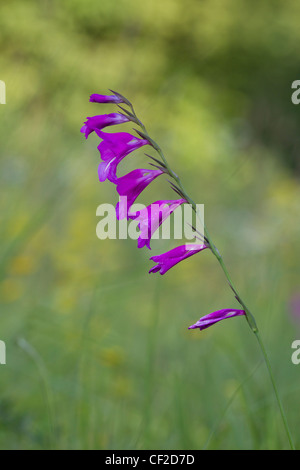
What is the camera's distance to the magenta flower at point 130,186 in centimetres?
59

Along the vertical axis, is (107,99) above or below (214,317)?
above

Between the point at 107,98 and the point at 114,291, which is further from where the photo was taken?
the point at 114,291

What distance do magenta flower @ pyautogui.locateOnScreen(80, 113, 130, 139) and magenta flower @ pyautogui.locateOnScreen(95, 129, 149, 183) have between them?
1 centimetres

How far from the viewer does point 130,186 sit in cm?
61

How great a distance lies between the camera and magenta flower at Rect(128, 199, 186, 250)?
584 millimetres

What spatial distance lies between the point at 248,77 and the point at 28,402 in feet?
21.3

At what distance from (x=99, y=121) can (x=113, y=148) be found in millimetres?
31

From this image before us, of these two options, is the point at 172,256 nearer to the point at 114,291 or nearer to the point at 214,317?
the point at 214,317

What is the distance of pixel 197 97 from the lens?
5.82 meters

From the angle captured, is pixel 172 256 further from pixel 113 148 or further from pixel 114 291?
pixel 114 291

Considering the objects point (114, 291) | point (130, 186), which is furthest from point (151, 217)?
point (114, 291)

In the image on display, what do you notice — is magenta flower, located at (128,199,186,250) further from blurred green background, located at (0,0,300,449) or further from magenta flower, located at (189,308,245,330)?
blurred green background, located at (0,0,300,449)

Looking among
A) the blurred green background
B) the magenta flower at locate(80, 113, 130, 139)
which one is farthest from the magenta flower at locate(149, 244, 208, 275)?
the blurred green background
